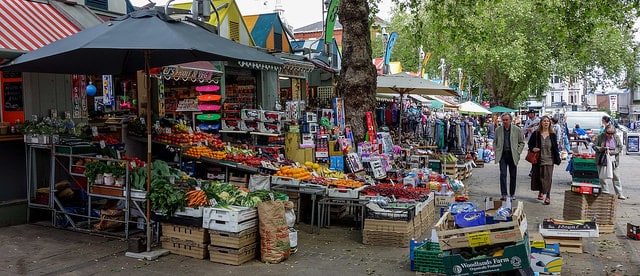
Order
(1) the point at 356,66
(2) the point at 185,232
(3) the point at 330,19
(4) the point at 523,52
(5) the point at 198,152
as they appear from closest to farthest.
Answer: (2) the point at 185,232, (5) the point at 198,152, (1) the point at 356,66, (3) the point at 330,19, (4) the point at 523,52

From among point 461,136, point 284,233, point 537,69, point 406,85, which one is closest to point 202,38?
point 284,233

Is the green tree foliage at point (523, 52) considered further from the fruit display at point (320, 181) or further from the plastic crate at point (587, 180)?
the fruit display at point (320, 181)

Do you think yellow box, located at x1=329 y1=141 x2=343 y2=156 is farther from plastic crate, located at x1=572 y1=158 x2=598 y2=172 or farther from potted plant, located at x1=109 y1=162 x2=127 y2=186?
potted plant, located at x1=109 y1=162 x2=127 y2=186

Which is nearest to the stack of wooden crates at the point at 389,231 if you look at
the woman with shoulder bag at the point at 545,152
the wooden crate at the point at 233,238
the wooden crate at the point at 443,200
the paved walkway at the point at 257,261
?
the paved walkway at the point at 257,261

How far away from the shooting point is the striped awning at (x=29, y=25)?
25.8 ft

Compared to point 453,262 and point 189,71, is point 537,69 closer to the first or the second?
point 189,71

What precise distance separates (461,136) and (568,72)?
74.4 ft

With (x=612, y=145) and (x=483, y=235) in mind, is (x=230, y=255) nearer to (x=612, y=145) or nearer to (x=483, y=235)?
(x=483, y=235)

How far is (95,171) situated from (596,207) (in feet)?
25.5

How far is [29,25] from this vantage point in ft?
27.8

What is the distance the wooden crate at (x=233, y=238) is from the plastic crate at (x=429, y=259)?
2.06m

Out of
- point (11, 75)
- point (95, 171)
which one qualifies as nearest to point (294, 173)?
point (95, 171)

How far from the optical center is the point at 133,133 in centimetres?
1009

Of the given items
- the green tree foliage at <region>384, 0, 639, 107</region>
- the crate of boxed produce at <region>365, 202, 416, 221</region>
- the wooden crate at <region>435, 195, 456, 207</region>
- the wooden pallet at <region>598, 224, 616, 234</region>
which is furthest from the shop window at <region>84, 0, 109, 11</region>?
the green tree foliage at <region>384, 0, 639, 107</region>
